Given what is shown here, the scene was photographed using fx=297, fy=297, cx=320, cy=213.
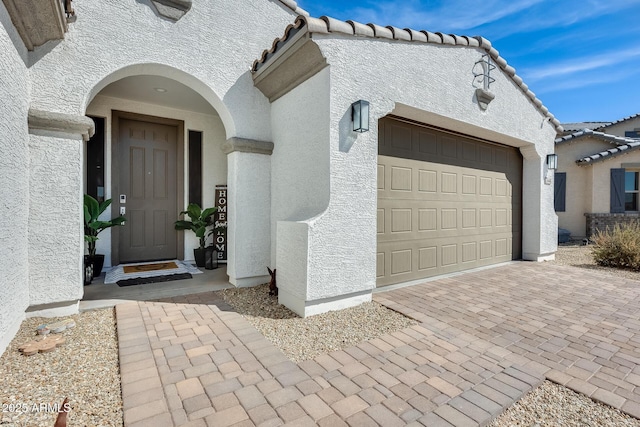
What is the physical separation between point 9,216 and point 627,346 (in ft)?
20.0

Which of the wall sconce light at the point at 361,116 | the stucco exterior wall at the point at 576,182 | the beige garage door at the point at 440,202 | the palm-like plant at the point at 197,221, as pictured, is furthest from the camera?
the stucco exterior wall at the point at 576,182

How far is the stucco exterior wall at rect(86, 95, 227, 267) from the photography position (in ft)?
18.7

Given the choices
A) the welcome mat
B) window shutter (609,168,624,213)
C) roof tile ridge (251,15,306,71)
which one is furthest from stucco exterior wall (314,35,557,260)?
window shutter (609,168,624,213)

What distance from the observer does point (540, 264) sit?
6.95m

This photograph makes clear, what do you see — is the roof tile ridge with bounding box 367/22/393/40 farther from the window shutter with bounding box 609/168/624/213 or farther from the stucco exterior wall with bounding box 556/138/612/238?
the window shutter with bounding box 609/168/624/213

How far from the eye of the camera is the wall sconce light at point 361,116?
3.77 metres

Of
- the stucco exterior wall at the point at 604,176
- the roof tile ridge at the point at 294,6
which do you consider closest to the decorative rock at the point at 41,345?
the roof tile ridge at the point at 294,6

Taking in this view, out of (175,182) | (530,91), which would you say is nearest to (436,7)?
(530,91)

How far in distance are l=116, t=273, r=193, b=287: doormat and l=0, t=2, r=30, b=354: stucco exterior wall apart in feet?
5.15

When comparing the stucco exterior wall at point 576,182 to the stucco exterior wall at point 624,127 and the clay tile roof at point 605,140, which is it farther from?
the stucco exterior wall at point 624,127

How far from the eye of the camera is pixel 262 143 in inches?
186

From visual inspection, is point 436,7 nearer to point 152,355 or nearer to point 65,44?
point 65,44

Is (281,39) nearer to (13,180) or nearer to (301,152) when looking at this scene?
(301,152)

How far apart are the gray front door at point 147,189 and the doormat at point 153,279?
1.41 meters
